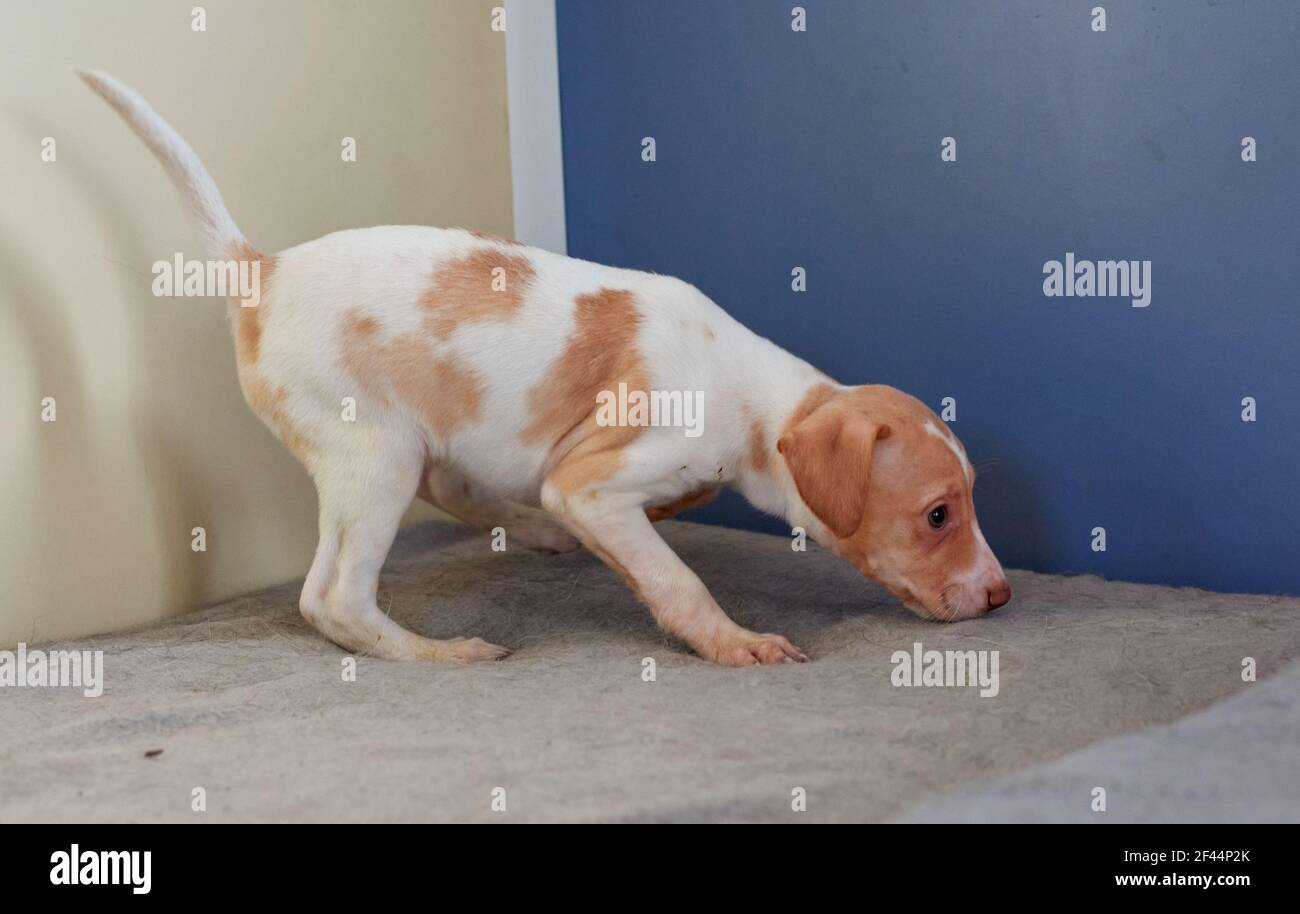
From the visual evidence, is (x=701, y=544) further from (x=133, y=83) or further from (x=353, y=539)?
(x=133, y=83)

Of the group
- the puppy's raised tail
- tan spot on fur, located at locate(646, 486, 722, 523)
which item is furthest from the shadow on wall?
tan spot on fur, located at locate(646, 486, 722, 523)

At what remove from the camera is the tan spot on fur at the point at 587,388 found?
11.1 ft

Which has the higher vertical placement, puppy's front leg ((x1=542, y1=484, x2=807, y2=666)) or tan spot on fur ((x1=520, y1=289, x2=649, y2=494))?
tan spot on fur ((x1=520, y1=289, x2=649, y2=494))

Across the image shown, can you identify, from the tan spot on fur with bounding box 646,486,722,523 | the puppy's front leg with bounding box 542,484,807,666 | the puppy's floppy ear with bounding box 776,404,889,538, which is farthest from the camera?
the tan spot on fur with bounding box 646,486,722,523

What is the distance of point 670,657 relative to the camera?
332 centimetres

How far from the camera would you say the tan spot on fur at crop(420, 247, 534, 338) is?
337 cm

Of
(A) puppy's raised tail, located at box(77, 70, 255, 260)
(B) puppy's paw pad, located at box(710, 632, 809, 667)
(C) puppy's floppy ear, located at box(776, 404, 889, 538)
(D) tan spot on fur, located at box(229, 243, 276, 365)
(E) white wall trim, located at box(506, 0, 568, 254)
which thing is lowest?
(B) puppy's paw pad, located at box(710, 632, 809, 667)

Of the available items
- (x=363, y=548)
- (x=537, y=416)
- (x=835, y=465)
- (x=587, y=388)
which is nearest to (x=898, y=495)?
(x=835, y=465)

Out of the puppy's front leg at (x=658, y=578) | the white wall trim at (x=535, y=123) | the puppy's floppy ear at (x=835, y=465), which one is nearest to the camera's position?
the puppy's floppy ear at (x=835, y=465)

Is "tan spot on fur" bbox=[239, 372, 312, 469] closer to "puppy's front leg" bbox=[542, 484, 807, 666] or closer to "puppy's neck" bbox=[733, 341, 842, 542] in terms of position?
"puppy's front leg" bbox=[542, 484, 807, 666]

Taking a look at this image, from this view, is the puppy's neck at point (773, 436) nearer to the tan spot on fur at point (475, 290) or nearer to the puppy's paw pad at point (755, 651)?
the puppy's paw pad at point (755, 651)

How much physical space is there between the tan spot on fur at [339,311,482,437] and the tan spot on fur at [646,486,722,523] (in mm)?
613

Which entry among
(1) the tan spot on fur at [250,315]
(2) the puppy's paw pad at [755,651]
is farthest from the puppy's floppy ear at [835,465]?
(1) the tan spot on fur at [250,315]
